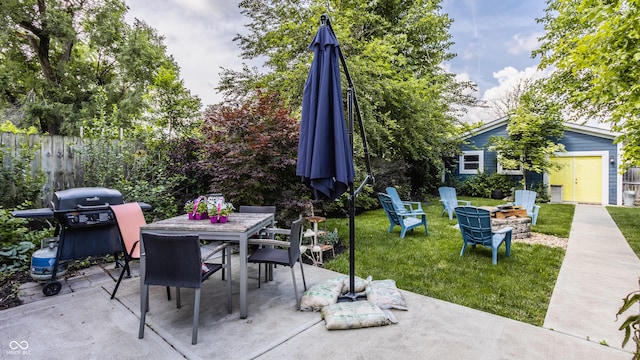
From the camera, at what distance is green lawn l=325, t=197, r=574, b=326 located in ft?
9.71

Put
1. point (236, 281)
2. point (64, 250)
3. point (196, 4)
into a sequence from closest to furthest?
point (64, 250), point (236, 281), point (196, 4)

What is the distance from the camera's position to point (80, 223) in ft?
10.4

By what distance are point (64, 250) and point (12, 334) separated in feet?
3.34

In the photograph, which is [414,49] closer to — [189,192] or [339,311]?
[189,192]

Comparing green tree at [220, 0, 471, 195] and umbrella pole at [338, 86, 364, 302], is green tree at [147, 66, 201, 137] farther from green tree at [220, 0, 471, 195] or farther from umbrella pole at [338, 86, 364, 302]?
umbrella pole at [338, 86, 364, 302]

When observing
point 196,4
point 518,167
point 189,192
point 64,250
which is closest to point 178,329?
point 64,250

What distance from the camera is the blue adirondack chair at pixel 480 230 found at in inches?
165

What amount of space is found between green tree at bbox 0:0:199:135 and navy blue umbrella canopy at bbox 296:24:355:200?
32.4 feet

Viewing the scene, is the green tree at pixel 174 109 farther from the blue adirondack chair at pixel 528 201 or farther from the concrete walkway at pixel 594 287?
the blue adirondack chair at pixel 528 201

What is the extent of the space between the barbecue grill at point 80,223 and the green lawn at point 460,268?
280cm

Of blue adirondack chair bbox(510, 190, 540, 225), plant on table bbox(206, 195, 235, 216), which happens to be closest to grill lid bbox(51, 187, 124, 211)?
plant on table bbox(206, 195, 235, 216)

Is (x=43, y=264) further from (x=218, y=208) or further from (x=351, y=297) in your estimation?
(x=351, y=297)

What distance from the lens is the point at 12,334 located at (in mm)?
2293

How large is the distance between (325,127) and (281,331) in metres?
1.73
